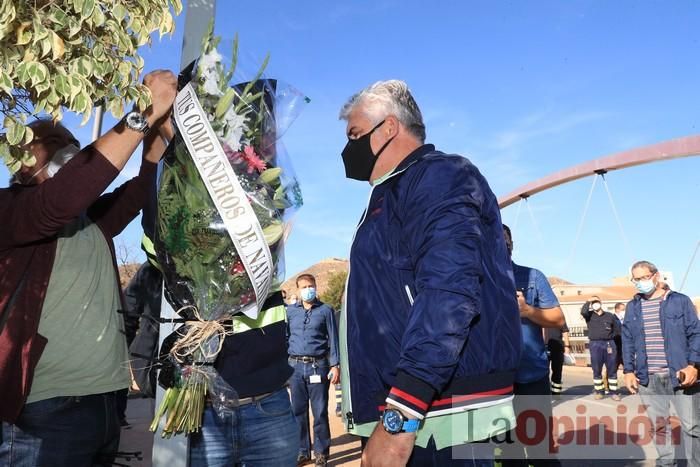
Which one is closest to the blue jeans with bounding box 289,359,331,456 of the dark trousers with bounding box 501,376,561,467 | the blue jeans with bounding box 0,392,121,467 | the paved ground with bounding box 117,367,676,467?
the paved ground with bounding box 117,367,676,467

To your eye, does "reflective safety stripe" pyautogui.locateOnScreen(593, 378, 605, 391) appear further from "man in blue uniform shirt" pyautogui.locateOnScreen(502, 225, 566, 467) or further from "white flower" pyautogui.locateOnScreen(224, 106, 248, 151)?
"white flower" pyautogui.locateOnScreen(224, 106, 248, 151)

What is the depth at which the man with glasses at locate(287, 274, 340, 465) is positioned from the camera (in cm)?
790

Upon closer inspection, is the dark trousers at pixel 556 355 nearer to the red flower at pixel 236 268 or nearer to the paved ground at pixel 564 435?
the paved ground at pixel 564 435

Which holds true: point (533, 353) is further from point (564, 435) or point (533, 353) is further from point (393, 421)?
point (564, 435)

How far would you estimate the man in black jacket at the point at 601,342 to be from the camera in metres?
12.9

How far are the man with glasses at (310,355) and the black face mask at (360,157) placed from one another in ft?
19.1

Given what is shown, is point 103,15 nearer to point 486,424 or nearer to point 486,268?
point 486,268

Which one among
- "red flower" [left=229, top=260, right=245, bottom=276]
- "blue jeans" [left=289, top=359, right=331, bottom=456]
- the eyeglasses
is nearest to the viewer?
"red flower" [left=229, top=260, right=245, bottom=276]

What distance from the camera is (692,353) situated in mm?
6430

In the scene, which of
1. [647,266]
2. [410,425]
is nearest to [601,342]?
[647,266]

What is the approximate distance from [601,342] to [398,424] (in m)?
12.8

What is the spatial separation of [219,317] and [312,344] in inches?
236

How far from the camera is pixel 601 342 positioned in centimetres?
1327

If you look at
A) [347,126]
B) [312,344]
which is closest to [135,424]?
[312,344]
